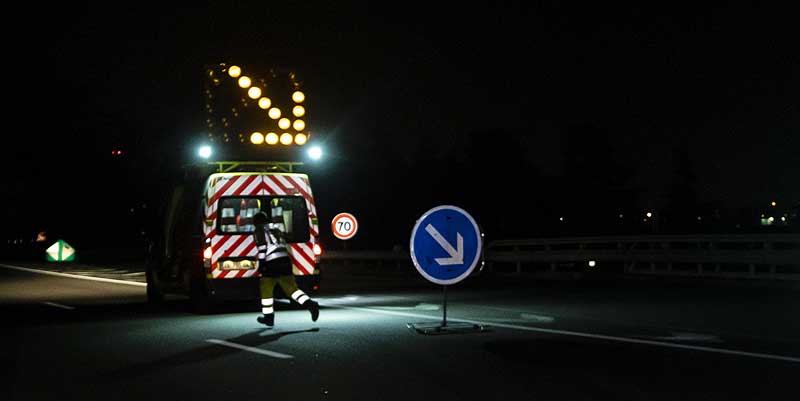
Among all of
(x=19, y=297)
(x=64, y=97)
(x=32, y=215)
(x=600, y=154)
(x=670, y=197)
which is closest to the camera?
(x=19, y=297)

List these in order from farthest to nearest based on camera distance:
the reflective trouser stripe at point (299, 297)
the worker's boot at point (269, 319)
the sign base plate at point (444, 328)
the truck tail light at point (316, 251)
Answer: the truck tail light at point (316, 251) → the reflective trouser stripe at point (299, 297) → the worker's boot at point (269, 319) → the sign base plate at point (444, 328)

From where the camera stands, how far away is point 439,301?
1770cm

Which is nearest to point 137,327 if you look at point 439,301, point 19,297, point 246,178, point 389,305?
point 246,178

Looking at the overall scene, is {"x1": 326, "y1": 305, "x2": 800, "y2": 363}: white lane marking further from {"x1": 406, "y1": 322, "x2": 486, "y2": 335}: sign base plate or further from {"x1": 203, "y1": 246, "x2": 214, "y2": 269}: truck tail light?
{"x1": 203, "y1": 246, "x2": 214, "y2": 269}: truck tail light

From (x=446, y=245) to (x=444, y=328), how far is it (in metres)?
0.95

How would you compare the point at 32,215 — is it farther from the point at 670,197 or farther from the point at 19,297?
the point at 670,197

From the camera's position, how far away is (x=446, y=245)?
11.9 metres

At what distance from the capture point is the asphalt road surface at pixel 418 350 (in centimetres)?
798

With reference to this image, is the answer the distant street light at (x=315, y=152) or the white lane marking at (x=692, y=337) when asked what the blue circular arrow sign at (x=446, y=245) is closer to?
the white lane marking at (x=692, y=337)

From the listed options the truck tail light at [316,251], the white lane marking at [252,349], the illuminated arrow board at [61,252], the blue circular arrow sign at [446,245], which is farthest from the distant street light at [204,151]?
the illuminated arrow board at [61,252]

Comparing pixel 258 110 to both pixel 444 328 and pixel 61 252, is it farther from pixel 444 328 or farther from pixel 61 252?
pixel 61 252

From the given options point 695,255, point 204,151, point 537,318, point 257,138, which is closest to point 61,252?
point 695,255

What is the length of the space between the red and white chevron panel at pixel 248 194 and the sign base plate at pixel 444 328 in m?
3.44

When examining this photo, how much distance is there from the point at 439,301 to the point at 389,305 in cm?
132
